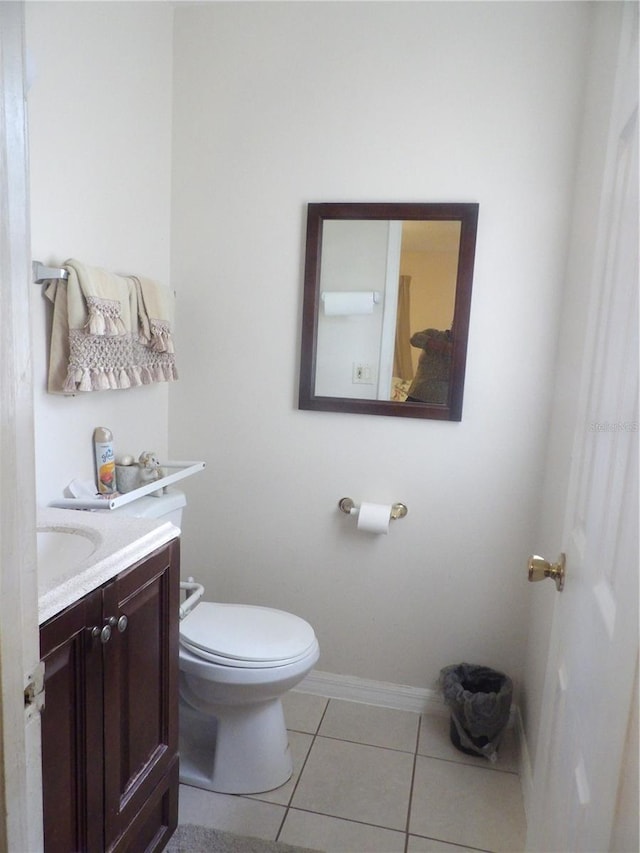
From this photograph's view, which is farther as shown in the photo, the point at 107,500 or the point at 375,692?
the point at 375,692

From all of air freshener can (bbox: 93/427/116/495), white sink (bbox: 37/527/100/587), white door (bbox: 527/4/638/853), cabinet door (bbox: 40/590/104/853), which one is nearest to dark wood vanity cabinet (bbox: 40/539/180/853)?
cabinet door (bbox: 40/590/104/853)

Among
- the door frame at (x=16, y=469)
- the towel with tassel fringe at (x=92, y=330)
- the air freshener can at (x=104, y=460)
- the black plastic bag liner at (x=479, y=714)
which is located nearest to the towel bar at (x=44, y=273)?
the towel with tassel fringe at (x=92, y=330)

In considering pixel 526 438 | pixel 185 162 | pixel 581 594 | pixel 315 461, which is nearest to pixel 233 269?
pixel 185 162

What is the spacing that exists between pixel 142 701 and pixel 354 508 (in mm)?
995

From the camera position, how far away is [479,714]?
1.85 meters

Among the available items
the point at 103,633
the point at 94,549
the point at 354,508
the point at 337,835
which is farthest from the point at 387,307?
the point at 337,835

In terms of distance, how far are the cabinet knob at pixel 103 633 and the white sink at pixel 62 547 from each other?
0.16 metres

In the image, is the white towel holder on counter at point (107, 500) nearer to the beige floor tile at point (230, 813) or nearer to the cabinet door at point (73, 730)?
the cabinet door at point (73, 730)

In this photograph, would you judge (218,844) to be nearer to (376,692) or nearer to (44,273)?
(376,692)

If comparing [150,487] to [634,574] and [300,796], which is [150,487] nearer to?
[300,796]

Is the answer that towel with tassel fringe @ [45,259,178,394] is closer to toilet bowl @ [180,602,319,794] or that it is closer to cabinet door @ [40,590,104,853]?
cabinet door @ [40,590,104,853]

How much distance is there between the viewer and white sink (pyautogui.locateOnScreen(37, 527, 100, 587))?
1225 mm

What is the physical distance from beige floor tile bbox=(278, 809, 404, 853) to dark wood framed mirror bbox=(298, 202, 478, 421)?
1255 millimetres

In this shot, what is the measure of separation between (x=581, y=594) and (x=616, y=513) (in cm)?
22
